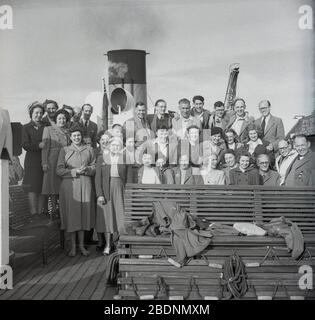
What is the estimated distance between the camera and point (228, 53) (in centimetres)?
505

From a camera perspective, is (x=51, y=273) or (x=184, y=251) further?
(x=51, y=273)

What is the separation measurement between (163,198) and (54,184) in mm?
1332

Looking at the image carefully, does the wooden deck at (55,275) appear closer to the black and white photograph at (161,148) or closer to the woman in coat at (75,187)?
the black and white photograph at (161,148)

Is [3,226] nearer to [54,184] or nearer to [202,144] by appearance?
[54,184]

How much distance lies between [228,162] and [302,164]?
725mm

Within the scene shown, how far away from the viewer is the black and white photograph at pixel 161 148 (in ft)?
14.7

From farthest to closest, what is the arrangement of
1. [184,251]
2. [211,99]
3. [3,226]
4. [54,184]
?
[54,184]
[211,99]
[3,226]
[184,251]

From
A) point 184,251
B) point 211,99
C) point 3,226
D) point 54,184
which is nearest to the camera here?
point 184,251

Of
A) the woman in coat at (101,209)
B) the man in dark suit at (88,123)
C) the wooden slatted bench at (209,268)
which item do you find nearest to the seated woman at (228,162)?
the wooden slatted bench at (209,268)

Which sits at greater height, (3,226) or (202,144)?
(202,144)

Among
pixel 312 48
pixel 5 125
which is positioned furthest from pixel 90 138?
pixel 312 48

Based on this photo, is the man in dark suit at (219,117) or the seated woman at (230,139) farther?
the seated woman at (230,139)

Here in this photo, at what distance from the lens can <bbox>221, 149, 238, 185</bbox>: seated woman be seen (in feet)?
17.2

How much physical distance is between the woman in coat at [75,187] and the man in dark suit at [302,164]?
2094mm
